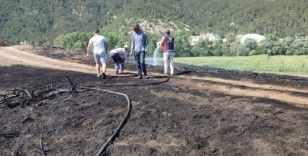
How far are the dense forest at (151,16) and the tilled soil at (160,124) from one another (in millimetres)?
116228

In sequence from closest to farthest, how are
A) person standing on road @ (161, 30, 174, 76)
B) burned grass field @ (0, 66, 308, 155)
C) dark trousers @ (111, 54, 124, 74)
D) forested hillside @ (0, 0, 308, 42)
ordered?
burned grass field @ (0, 66, 308, 155) → person standing on road @ (161, 30, 174, 76) → dark trousers @ (111, 54, 124, 74) → forested hillside @ (0, 0, 308, 42)

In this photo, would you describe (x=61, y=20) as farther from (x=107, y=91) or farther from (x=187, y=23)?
(x=107, y=91)

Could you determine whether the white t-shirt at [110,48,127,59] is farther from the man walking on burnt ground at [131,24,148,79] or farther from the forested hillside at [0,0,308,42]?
the forested hillside at [0,0,308,42]

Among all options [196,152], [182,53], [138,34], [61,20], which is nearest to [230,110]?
[196,152]

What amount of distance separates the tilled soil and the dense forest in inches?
4576

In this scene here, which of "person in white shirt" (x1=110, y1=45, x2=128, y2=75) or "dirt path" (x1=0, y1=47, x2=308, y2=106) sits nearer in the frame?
"dirt path" (x1=0, y1=47, x2=308, y2=106)

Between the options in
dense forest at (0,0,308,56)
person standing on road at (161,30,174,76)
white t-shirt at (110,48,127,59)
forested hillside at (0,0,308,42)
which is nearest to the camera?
person standing on road at (161,30,174,76)

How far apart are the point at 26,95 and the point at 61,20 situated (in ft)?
460

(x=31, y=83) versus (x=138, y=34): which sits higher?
(x=138, y=34)

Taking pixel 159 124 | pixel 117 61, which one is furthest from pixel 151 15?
pixel 159 124

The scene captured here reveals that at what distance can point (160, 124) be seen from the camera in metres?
12.8

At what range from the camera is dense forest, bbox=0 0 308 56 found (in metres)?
145

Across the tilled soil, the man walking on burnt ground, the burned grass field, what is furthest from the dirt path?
the man walking on burnt ground

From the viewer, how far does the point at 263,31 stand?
519 ft
